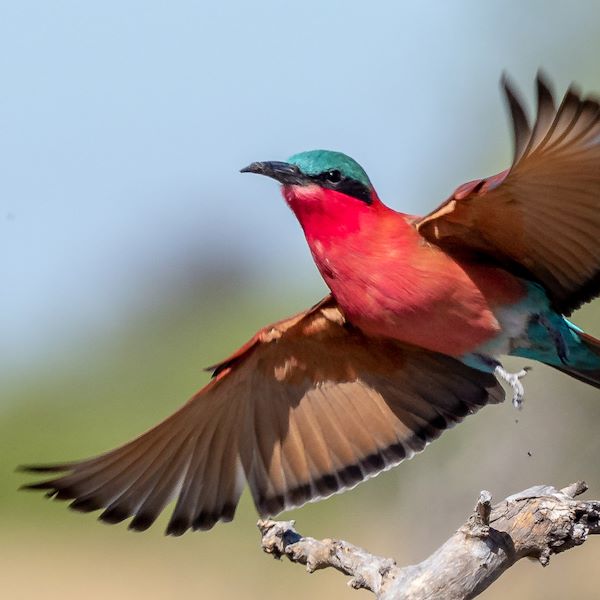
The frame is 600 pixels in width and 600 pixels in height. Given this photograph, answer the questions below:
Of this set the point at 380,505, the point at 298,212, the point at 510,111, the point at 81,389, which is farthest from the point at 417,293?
the point at 81,389

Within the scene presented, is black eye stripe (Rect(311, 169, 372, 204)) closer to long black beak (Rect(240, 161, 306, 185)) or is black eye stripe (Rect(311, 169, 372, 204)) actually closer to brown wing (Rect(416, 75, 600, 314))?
long black beak (Rect(240, 161, 306, 185))

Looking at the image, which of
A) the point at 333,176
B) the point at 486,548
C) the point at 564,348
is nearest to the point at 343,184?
the point at 333,176

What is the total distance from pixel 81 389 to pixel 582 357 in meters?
7.27

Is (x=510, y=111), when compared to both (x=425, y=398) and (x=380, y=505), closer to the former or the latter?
(x=425, y=398)

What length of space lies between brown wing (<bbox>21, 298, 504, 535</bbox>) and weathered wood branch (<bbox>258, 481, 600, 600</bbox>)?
798 mm

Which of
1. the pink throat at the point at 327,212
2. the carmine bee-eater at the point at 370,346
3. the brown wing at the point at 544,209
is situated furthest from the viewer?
the pink throat at the point at 327,212

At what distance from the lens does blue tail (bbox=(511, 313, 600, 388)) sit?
12.7 feet

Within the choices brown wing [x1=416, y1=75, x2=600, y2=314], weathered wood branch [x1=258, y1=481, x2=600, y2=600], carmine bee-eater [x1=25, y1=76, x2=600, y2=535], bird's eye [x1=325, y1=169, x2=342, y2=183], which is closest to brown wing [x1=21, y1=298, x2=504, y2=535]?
carmine bee-eater [x1=25, y1=76, x2=600, y2=535]

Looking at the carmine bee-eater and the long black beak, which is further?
the long black beak

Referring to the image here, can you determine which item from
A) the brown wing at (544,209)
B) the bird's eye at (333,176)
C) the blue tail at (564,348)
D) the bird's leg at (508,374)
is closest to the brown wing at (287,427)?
the bird's leg at (508,374)

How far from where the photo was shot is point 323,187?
394cm

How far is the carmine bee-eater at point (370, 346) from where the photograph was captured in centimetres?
364

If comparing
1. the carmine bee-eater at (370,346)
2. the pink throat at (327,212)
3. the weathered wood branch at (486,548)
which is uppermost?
the pink throat at (327,212)

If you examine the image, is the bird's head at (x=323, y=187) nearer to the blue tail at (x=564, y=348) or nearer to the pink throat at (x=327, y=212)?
the pink throat at (x=327, y=212)
